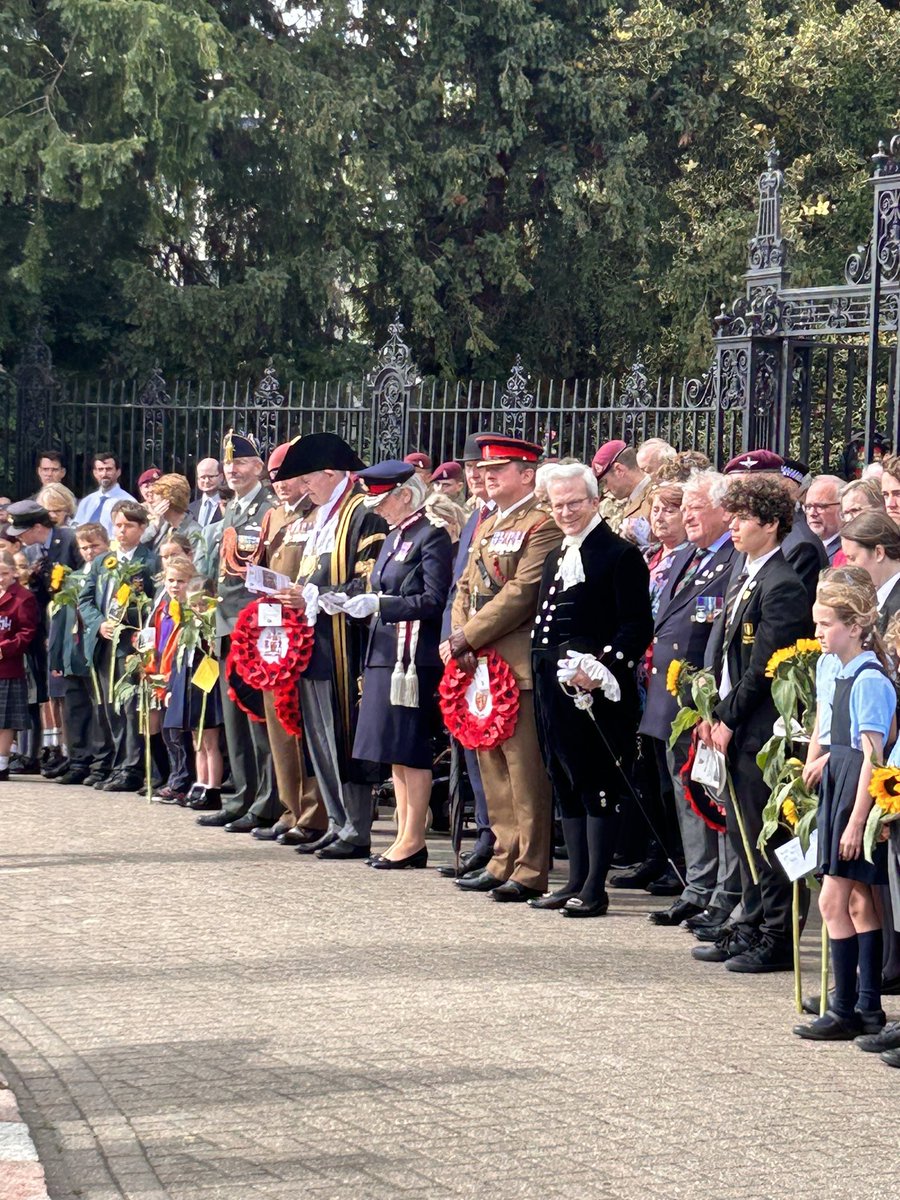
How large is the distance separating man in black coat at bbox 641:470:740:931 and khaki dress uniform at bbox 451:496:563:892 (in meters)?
0.59

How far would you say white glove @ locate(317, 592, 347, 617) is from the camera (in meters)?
9.86

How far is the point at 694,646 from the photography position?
8430 millimetres

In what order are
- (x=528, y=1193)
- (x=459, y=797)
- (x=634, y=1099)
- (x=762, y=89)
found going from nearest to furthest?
1. (x=528, y=1193)
2. (x=634, y=1099)
3. (x=459, y=797)
4. (x=762, y=89)

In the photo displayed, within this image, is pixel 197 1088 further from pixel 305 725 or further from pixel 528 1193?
pixel 305 725

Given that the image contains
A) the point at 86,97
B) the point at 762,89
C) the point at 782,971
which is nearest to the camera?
the point at 782,971

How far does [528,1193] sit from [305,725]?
5.85 m

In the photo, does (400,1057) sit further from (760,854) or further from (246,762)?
(246,762)

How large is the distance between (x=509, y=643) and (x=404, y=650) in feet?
3.09

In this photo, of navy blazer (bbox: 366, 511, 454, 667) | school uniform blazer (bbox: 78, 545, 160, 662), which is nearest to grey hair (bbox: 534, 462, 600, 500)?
navy blazer (bbox: 366, 511, 454, 667)

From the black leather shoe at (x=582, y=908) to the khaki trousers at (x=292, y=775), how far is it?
2.33 m

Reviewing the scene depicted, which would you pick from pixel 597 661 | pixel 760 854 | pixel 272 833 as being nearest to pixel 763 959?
pixel 760 854

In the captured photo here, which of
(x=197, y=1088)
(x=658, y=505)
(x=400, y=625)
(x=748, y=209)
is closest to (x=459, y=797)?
(x=400, y=625)

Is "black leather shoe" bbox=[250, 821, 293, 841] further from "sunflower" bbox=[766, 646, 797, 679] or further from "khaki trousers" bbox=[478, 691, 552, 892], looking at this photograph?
"sunflower" bbox=[766, 646, 797, 679]

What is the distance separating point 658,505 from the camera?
8.92 metres
